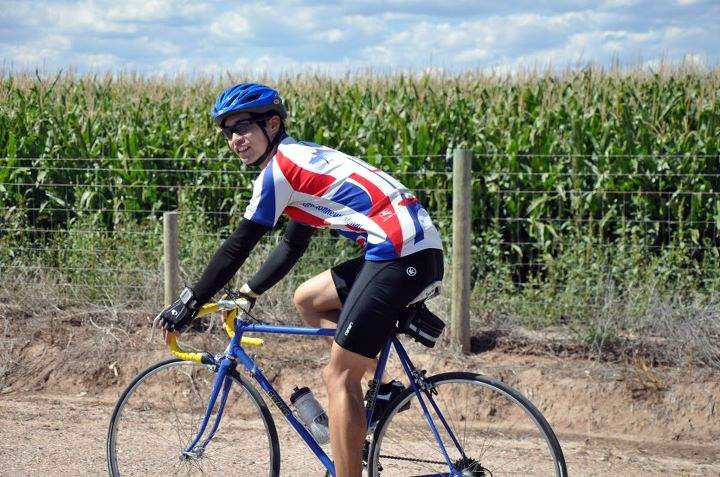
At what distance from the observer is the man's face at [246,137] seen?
440 cm

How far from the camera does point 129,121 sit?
11367mm

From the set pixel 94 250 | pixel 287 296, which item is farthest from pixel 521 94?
pixel 94 250

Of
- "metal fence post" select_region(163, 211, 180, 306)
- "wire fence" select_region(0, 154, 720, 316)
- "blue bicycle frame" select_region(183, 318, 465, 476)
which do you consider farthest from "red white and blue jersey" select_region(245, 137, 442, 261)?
"wire fence" select_region(0, 154, 720, 316)

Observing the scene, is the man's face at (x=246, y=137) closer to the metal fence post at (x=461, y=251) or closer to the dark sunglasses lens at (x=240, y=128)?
the dark sunglasses lens at (x=240, y=128)

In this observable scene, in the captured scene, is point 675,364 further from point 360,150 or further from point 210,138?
point 210,138

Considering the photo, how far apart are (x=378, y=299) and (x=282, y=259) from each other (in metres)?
0.75

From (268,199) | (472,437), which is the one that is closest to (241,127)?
(268,199)

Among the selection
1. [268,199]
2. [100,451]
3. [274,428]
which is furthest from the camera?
[100,451]

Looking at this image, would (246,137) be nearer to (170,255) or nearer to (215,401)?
(215,401)

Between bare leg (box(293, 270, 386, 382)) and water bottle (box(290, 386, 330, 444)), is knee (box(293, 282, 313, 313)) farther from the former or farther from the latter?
water bottle (box(290, 386, 330, 444))

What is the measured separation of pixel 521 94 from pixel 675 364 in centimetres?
485

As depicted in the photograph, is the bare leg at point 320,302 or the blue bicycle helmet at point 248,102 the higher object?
the blue bicycle helmet at point 248,102

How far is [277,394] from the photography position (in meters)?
4.60

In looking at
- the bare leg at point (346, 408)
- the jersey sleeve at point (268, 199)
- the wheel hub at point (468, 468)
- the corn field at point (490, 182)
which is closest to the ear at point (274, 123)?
the jersey sleeve at point (268, 199)
